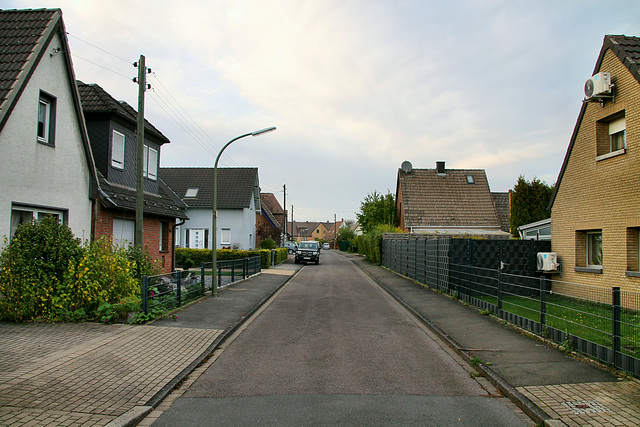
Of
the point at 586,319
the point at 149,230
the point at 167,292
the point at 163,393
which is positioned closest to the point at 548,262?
the point at 586,319

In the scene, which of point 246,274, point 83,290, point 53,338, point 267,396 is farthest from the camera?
point 246,274

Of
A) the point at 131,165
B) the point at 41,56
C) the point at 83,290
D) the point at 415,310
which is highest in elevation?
the point at 41,56

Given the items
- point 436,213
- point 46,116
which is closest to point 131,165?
point 46,116

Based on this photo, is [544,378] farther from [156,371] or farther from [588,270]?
[588,270]

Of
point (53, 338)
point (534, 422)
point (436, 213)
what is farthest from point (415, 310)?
point (436, 213)

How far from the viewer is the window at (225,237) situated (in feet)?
115

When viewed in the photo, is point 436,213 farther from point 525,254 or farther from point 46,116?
point 46,116

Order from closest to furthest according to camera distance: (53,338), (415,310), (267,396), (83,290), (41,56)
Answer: (267,396) < (53,338) < (83,290) < (41,56) < (415,310)

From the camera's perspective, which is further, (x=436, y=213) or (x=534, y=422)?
(x=436, y=213)

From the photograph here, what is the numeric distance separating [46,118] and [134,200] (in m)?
4.64

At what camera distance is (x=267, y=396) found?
17.4 feet

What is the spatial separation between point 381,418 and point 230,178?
111 ft

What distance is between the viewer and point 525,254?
15.1m

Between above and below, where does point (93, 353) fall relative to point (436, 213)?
below
